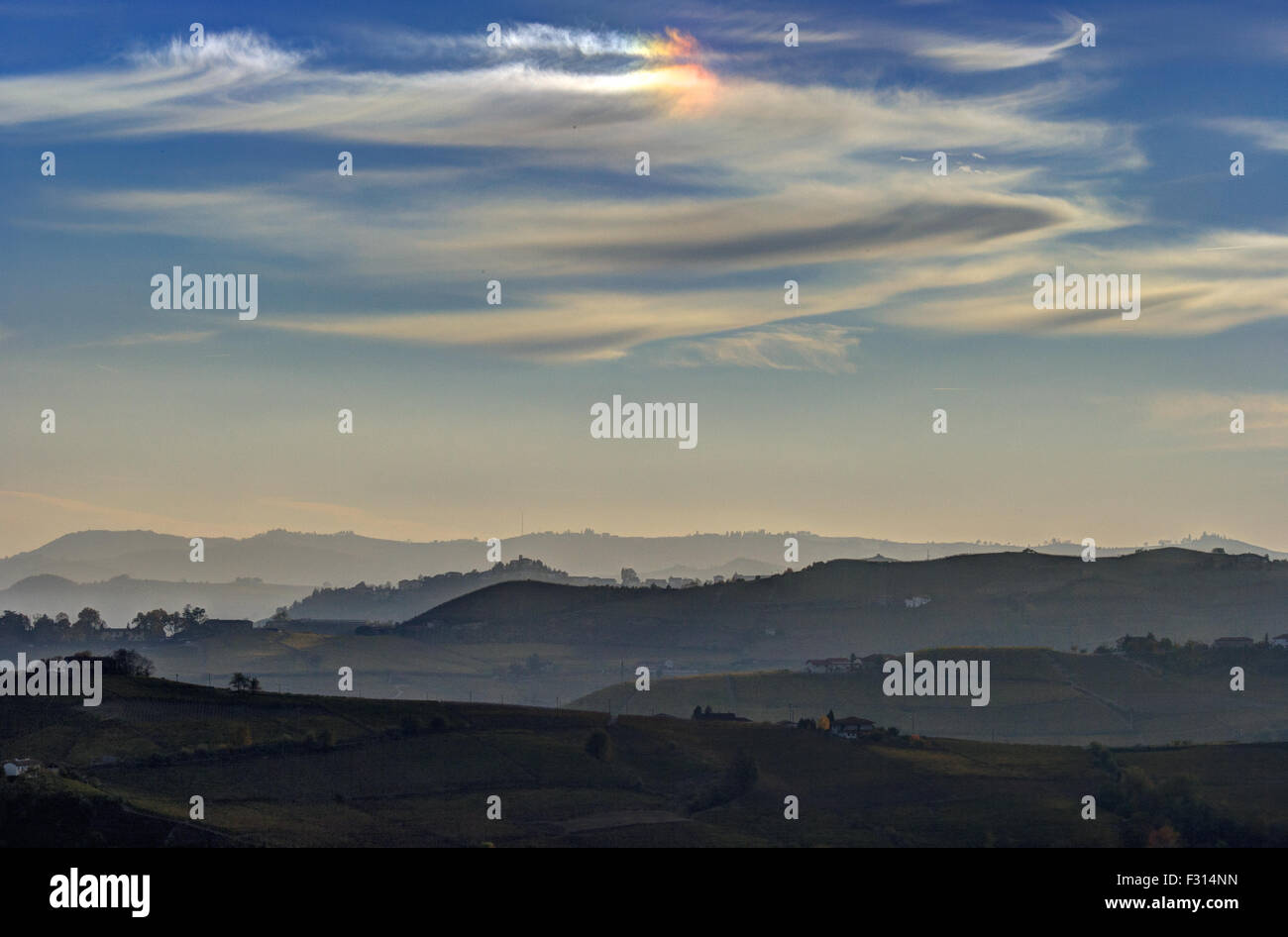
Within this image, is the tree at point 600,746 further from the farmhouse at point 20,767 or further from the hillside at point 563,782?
the farmhouse at point 20,767

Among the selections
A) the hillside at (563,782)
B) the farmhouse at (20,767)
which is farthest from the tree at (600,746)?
the farmhouse at (20,767)

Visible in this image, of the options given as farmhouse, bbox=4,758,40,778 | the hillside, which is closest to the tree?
the hillside

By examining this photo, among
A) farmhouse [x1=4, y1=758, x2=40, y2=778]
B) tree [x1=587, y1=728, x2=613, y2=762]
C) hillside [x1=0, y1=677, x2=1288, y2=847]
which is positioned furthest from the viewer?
tree [x1=587, y1=728, x2=613, y2=762]

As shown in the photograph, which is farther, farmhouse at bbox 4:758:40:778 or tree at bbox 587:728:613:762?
tree at bbox 587:728:613:762

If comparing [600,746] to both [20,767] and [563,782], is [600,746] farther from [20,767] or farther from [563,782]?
[20,767]

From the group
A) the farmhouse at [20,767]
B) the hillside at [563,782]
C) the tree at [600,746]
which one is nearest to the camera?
the farmhouse at [20,767]

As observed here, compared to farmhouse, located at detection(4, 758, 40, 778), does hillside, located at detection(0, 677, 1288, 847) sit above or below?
below

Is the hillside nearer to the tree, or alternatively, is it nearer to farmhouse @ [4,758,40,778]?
the tree
